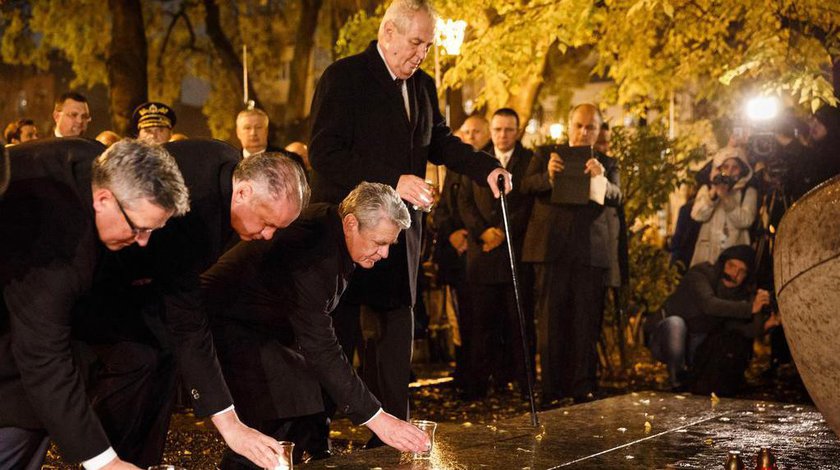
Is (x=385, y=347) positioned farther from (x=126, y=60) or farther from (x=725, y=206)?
(x=126, y=60)

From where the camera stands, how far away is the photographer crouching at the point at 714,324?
10656mm

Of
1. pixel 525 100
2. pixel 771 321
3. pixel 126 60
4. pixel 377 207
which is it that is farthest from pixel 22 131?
pixel 126 60

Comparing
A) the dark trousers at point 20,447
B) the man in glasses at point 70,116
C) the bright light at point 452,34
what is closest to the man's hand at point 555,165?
the man in glasses at point 70,116

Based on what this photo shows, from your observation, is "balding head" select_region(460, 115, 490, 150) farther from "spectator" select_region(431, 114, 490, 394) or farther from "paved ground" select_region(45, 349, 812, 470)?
"paved ground" select_region(45, 349, 812, 470)

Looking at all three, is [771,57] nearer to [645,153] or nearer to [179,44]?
[645,153]

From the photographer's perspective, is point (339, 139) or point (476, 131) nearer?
point (339, 139)

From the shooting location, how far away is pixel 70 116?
10.2 m

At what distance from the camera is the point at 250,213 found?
5496mm

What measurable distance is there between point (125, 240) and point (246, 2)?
23.8m

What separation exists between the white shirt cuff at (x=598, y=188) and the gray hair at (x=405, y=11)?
3.85 metres

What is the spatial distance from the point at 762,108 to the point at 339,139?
28.0 feet

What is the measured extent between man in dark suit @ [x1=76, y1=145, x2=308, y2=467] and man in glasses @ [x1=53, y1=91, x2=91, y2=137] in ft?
15.5

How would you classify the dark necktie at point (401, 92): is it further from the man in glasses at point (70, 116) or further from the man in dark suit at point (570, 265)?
the man in glasses at point (70, 116)

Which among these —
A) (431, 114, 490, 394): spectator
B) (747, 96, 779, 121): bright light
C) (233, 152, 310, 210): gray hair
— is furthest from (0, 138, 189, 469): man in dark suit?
(747, 96, 779, 121): bright light
